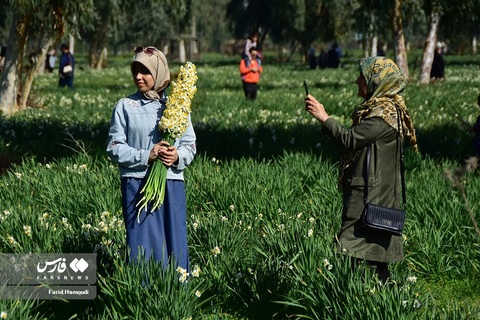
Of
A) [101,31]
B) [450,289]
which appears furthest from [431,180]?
[101,31]

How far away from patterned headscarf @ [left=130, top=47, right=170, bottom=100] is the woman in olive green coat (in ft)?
2.80

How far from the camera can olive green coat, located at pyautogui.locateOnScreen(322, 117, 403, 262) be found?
455cm

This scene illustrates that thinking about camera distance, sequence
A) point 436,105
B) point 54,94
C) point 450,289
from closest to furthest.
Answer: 1. point 450,289
2. point 436,105
3. point 54,94

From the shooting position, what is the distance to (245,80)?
57.6 feet

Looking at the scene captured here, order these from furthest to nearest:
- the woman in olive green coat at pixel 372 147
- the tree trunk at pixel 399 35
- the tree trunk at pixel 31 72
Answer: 1. the tree trunk at pixel 399 35
2. the tree trunk at pixel 31 72
3. the woman in olive green coat at pixel 372 147

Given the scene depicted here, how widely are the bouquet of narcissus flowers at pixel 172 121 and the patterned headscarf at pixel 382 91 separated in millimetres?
996

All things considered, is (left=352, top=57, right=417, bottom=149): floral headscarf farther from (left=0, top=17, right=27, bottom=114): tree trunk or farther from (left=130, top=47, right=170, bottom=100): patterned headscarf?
(left=0, top=17, right=27, bottom=114): tree trunk

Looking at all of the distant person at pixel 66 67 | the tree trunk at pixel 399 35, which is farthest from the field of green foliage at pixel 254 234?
the distant person at pixel 66 67

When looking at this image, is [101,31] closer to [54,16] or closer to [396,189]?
[54,16]

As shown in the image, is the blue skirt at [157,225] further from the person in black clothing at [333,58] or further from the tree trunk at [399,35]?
the person in black clothing at [333,58]

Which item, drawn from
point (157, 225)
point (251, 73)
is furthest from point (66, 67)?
point (157, 225)

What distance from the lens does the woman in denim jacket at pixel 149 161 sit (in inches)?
180

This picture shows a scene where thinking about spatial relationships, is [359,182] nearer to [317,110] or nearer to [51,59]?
[317,110]

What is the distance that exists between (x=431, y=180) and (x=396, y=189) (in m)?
2.98
